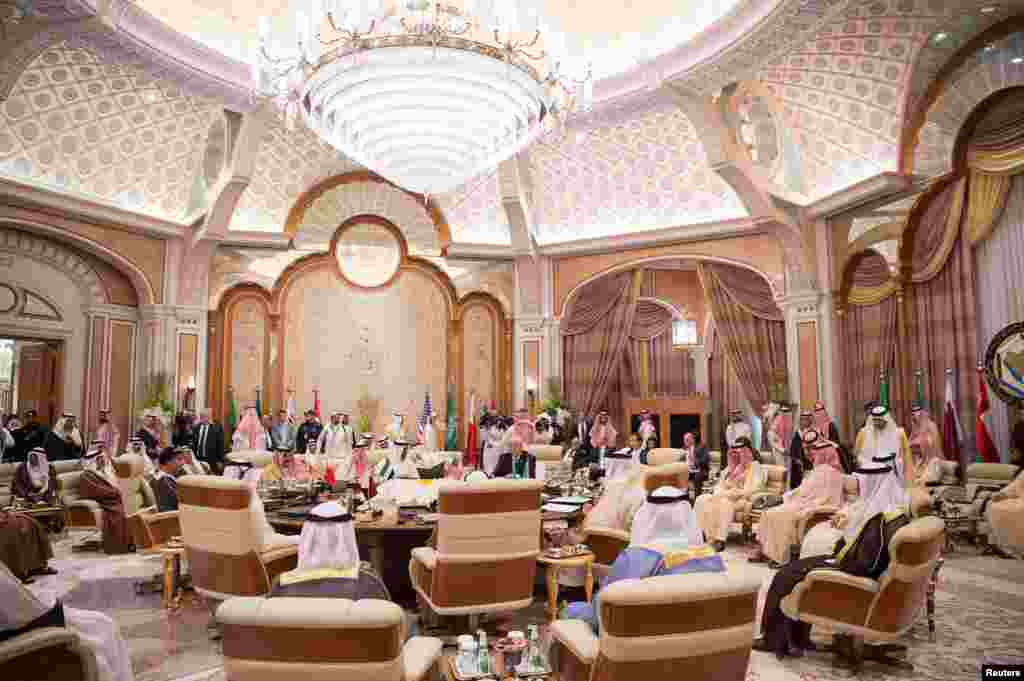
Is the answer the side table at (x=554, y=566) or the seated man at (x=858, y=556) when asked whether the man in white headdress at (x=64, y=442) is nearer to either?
the side table at (x=554, y=566)

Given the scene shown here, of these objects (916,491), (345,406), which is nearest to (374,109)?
(916,491)

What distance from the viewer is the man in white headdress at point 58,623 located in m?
2.83

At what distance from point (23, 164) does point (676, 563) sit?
1031 centimetres

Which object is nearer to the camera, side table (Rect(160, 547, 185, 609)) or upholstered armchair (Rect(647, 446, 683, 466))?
side table (Rect(160, 547, 185, 609))

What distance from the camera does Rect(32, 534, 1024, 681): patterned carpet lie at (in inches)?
161

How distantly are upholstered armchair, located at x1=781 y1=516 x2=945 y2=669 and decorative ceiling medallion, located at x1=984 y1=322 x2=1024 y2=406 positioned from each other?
14.1 feet

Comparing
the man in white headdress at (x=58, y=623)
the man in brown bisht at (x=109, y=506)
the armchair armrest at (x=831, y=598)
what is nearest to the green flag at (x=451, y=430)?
the man in brown bisht at (x=109, y=506)

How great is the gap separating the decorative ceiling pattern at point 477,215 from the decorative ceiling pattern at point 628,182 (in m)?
0.78

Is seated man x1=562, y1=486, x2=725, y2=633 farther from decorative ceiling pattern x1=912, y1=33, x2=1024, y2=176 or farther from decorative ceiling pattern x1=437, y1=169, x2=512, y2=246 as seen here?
decorative ceiling pattern x1=437, y1=169, x2=512, y2=246

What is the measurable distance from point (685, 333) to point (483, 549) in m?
11.0

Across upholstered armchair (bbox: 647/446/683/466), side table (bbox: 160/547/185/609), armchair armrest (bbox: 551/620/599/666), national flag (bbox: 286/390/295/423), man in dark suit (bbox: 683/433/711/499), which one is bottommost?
side table (bbox: 160/547/185/609)

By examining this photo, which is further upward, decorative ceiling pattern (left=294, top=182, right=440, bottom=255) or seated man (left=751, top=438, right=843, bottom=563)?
decorative ceiling pattern (left=294, top=182, right=440, bottom=255)

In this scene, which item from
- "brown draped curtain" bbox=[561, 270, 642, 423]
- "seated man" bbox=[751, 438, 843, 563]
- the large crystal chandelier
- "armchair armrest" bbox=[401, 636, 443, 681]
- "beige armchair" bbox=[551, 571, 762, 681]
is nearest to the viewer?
"beige armchair" bbox=[551, 571, 762, 681]

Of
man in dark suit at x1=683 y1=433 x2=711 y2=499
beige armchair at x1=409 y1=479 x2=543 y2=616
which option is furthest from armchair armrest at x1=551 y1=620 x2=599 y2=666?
man in dark suit at x1=683 y1=433 x2=711 y2=499
